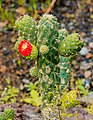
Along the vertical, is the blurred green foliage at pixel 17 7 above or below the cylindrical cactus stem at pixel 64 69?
above

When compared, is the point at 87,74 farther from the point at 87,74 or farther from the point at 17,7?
the point at 17,7

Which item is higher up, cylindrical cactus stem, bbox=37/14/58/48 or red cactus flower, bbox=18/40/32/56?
cylindrical cactus stem, bbox=37/14/58/48

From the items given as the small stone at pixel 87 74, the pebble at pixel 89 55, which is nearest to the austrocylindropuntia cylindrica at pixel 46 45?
the small stone at pixel 87 74

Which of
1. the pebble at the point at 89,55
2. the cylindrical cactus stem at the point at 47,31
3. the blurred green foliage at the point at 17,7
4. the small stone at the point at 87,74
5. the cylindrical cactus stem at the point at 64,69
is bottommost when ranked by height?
the small stone at the point at 87,74

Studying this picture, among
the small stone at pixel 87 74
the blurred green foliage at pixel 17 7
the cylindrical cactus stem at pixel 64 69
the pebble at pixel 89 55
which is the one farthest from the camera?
the blurred green foliage at pixel 17 7

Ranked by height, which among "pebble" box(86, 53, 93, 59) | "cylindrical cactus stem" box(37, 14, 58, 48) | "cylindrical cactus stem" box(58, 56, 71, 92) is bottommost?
"cylindrical cactus stem" box(58, 56, 71, 92)

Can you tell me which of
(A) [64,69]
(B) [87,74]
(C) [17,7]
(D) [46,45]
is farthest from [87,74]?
(D) [46,45]

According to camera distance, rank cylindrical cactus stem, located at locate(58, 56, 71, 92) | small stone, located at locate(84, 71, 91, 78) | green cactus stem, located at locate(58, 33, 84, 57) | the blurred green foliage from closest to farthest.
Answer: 1. green cactus stem, located at locate(58, 33, 84, 57)
2. cylindrical cactus stem, located at locate(58, 56, 71, 92)
3. small stone, located at locate(84, 71, 91, 78)
4. the blurred green foliage

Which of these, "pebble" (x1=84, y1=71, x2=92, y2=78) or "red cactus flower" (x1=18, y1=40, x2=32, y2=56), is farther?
"pebble" (x1=84, y1=71, x2=92, y2=78)

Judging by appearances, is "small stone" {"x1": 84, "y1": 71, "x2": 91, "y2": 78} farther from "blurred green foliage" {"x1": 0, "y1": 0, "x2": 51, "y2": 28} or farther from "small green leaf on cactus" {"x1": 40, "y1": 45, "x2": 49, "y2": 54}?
"small green leaf on cactus" {"x1": 40, "y1": 45, "x2": 49, "y2": 54}

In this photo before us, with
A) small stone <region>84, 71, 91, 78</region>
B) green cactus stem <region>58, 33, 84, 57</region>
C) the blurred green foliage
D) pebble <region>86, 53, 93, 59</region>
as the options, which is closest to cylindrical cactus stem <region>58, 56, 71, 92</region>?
green cactus stem <region>58, 33, 84, 57</region>

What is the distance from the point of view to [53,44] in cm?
279

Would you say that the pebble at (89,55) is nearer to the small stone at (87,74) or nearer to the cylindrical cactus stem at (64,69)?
Answer: the small stone at (87,74)

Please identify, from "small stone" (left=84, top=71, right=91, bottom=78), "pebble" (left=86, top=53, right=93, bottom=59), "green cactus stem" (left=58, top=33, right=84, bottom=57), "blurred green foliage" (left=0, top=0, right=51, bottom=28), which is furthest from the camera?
"blurred green foliage" (left=0, top=0, right=51, bottom=28)
